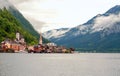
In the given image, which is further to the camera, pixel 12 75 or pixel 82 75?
pixel 82 75

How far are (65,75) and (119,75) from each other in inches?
608

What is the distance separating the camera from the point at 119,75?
101 m

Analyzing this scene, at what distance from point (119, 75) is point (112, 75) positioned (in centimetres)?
210

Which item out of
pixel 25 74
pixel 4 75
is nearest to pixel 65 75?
pixel 25 74

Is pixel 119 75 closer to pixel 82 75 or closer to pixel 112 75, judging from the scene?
pixel 112 75

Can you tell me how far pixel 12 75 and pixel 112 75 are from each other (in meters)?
28.7

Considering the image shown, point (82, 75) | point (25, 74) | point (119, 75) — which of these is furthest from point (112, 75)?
point (25, 74)

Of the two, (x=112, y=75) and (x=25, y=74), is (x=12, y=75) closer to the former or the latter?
(x=25, y=74)

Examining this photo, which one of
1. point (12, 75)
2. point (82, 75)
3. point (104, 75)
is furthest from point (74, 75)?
point (12, 75)

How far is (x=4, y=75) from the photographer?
92.0 m

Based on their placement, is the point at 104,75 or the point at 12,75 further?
the point at 104,75

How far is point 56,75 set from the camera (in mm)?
96812

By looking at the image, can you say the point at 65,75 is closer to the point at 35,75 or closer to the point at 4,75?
the point at 35,75

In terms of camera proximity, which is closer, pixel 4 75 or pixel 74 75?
pixel 4 75
